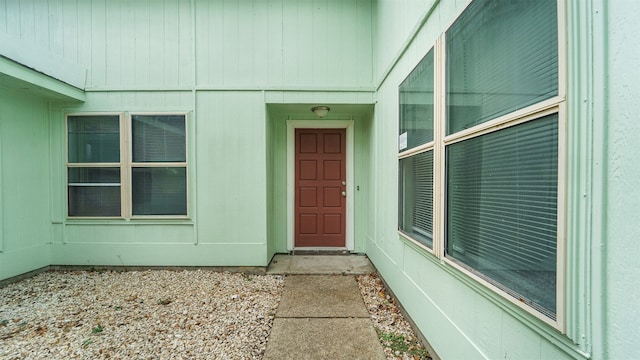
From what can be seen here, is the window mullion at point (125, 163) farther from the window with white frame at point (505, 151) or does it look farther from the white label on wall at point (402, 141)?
the window with white frame at point (505, 151)

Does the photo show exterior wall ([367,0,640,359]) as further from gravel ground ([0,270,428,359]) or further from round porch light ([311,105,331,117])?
round porch light ([311,105,331,117])

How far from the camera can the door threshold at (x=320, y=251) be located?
Answer: 418 centimetres

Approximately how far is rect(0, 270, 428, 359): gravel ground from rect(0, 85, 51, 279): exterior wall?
0.33m

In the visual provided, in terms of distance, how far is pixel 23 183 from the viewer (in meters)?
3.36

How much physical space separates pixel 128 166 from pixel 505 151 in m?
4.13

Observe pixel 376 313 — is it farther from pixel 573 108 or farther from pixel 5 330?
pixel 5 330

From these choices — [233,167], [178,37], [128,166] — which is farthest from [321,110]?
[128,166]

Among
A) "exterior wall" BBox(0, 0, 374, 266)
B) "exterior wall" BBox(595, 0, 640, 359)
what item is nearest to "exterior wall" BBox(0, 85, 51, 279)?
"exterior wall" BBox(0, 0, 374, 266)

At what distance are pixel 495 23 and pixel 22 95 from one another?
5.03 metres

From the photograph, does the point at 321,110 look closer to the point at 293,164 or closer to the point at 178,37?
the point at 293,164

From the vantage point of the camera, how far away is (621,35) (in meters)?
0.79

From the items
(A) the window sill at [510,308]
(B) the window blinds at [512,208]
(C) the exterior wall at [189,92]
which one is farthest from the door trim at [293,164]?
(B) the window blinds at [512,208]

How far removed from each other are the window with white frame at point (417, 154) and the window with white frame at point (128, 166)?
2.82m

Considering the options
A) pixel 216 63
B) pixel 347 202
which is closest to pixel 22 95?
pixel 216 63
